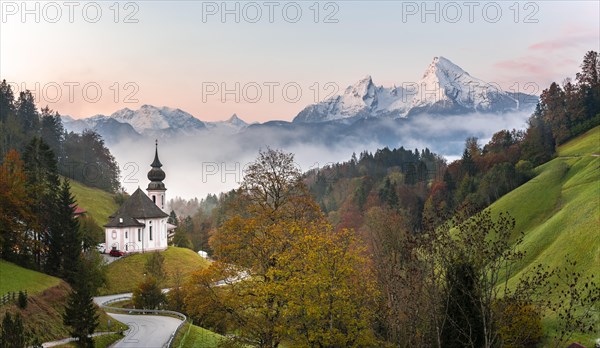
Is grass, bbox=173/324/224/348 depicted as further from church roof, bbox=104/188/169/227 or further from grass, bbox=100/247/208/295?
church roof, bbox=104/188/169/227

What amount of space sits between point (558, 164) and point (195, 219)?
4053 inches

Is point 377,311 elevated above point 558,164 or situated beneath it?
situated beneath

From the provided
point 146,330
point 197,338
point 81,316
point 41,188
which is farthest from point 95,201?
point 81,316

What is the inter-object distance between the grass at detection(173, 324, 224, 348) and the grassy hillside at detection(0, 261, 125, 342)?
6752 mm

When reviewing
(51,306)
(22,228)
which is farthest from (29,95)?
(51,306)

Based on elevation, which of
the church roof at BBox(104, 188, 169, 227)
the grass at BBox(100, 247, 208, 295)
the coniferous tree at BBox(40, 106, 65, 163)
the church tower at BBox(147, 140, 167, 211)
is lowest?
the grass at BBox(100, 247, 208, 295)

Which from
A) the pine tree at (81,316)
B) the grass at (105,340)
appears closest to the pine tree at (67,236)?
the grass at (105,340)

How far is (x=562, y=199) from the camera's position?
73.2 metres

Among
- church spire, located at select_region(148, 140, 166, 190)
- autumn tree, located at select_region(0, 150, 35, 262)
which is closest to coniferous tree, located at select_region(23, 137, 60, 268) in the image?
autumn tree, located at select_region(0, 150, 35, 262)

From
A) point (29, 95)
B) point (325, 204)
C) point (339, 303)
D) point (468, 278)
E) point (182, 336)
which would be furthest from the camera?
point (325, 204)

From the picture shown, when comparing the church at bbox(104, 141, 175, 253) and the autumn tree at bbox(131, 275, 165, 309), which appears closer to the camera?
the autumn tree at bbox(131, 275, 165, 309)

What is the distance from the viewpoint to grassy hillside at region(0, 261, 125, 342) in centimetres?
3906

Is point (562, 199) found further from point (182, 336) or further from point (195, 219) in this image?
point (195, 219)

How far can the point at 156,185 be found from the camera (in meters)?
103
